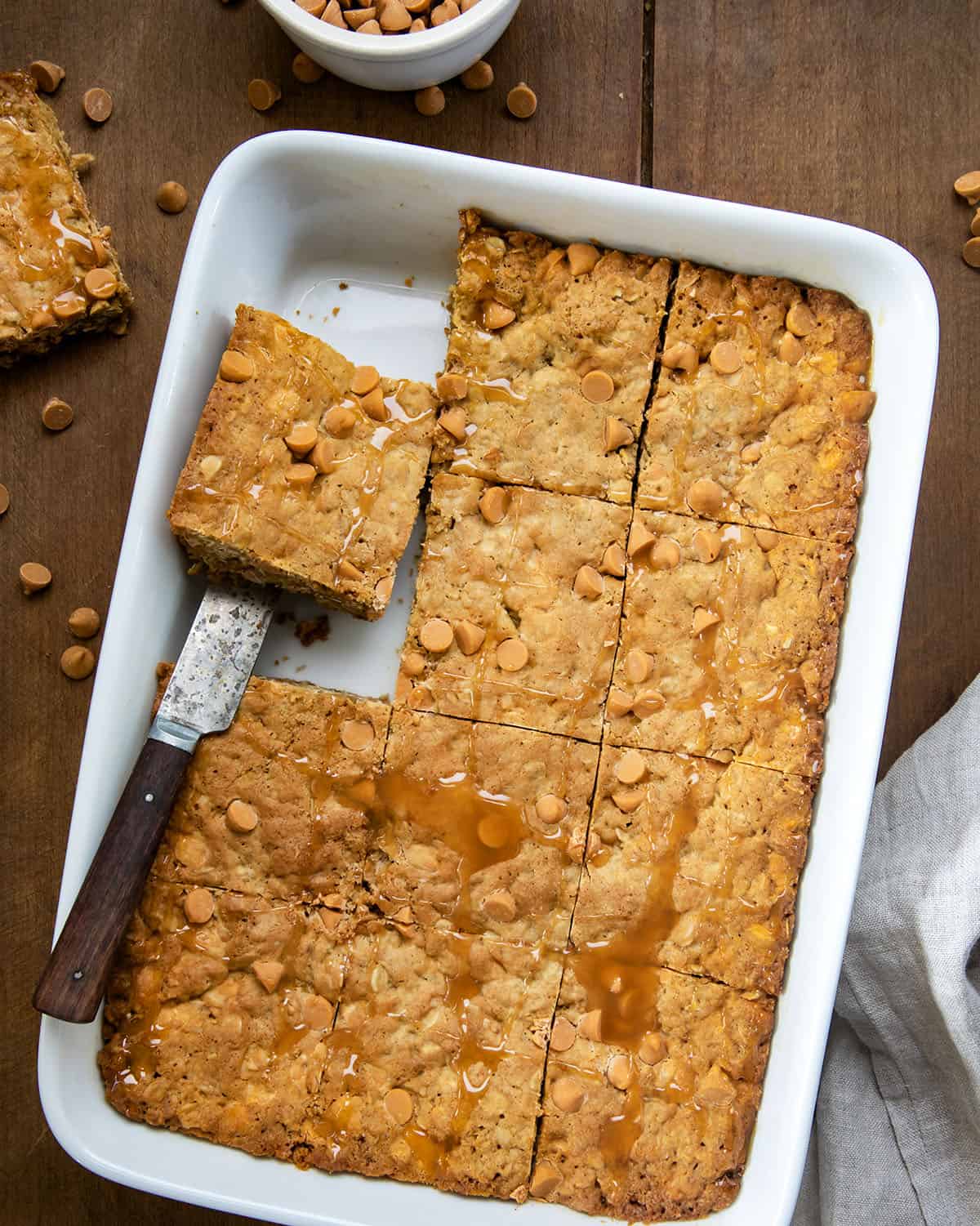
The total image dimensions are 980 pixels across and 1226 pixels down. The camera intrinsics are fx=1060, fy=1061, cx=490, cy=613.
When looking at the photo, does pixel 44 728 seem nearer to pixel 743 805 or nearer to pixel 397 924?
pixel 397 924

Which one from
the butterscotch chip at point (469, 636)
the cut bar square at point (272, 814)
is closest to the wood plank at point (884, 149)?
the butterscotch chip at point (469, 636)

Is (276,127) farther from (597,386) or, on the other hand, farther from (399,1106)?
(399,1106)

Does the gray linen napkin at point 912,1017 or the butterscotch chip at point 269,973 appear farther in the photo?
the gray linen napkin at point 912,1017

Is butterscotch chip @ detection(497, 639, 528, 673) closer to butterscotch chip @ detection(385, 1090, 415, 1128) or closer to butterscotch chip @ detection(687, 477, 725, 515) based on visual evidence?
butterscotch chip @ detection(687, 477, 725, 515)

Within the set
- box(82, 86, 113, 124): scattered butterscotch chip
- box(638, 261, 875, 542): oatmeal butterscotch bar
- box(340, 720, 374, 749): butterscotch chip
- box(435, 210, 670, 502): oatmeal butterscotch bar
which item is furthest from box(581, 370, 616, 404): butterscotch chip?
box(82, 86, 113, 124): scattered butterscotch chip

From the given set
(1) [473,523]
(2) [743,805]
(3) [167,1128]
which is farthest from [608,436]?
(3) [167,1128]

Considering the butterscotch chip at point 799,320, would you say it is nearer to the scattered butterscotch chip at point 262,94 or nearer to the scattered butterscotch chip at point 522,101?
the scattered butterscotch chip at point 522,101

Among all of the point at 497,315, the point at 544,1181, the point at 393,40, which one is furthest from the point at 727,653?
the point at 393,40
